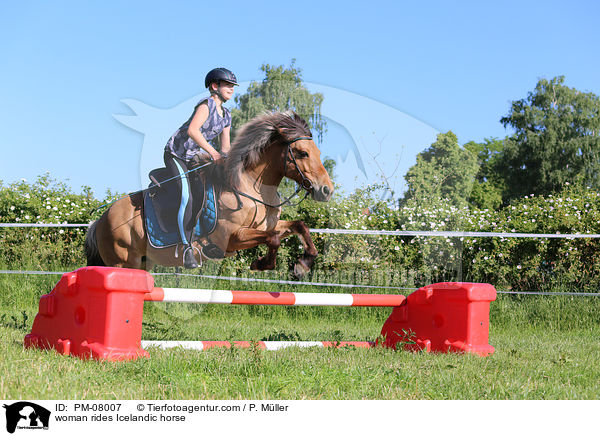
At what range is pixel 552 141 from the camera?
30031 millimetres

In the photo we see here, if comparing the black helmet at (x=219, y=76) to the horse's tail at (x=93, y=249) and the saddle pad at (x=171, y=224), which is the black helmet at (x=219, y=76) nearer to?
the saddle pad at (x=171, y=224)

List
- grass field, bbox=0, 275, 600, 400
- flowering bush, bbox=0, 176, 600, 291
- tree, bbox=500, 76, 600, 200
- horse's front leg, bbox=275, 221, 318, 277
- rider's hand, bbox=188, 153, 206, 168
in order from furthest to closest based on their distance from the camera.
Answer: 1. tree, bbox=500, 76, 600, 200
2. flowering bush, bbox=0, 176, 600, 291
3. rider's hand, bbox=188, 153, 206, 168
4. horse's front leg, bbox=275, 221, 318, 277
5. grass field, bbox=0, 275, 600, 400

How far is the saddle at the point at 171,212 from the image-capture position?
12.9 ft

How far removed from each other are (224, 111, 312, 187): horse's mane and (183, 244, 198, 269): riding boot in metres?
0.56

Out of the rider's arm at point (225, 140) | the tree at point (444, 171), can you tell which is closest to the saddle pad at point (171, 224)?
the rider's arm at point (225, 140)

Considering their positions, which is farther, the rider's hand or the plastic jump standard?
the rider's hand

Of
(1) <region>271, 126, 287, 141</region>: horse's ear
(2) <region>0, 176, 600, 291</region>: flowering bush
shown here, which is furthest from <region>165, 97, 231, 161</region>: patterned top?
(2) <region>0, 176, 600, 291</region>: flowering bush

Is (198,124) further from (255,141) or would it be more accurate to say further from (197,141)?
(255,141)

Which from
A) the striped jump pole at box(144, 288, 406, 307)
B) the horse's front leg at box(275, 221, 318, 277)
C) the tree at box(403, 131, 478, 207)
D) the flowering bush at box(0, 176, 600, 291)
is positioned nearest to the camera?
the striped jump pole at box(144, 288, 406, 307)

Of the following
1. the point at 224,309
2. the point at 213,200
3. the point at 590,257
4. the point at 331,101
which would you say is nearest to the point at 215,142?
the point at 213,200

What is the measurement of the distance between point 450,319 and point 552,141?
1149 inches

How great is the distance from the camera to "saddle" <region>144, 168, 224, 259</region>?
3932 mm

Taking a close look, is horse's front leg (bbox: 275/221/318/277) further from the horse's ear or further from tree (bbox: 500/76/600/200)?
tree (bbox: 500/76/600/200)
